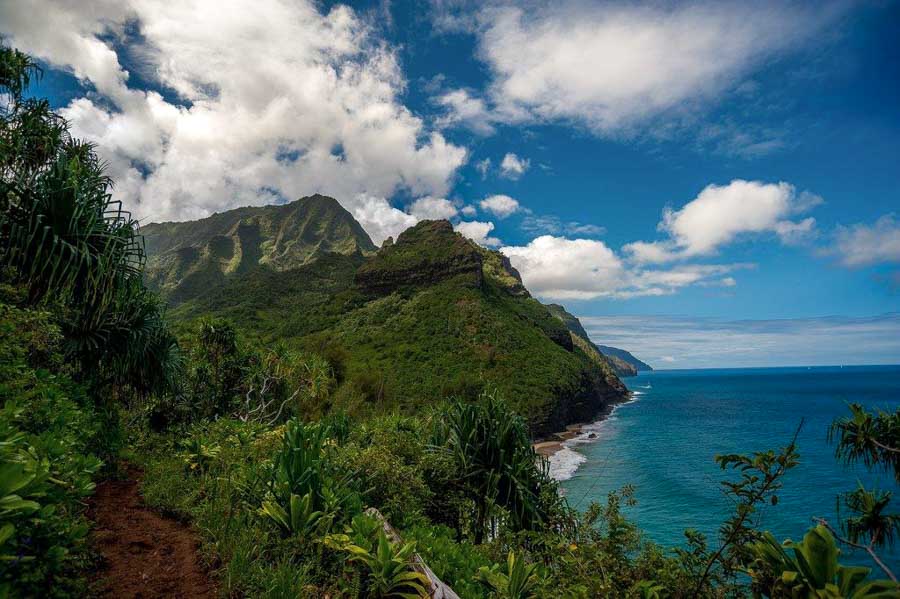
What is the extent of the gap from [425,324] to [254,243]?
408ft

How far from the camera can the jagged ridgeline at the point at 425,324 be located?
48.2 meters

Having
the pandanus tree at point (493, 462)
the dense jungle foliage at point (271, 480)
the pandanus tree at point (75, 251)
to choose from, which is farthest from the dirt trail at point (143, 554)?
the pandanus tree at point (493, 462)

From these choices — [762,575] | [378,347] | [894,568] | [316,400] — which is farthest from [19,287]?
[378,347]

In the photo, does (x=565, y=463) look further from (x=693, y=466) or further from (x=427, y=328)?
(x=427, y=328)

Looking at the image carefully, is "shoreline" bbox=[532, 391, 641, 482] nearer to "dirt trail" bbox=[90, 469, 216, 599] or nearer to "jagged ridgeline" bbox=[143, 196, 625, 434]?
"jagged ridgeline" bbox=[143, 196, 625, 434]

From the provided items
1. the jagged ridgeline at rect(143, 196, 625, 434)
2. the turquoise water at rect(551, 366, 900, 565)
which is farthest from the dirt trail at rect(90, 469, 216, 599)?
the jagged ridgeline at rect(143, 196, 625, 434)

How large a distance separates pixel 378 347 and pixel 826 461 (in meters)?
47.0

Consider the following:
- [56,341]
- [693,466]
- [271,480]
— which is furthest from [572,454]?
[56,341]

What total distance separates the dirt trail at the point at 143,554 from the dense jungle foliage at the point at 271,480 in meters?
0.20

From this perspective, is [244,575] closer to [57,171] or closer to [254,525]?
[254,525]

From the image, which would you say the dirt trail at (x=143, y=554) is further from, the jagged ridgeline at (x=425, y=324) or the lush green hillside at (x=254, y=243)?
the lush green hillside at (x=254, y=243)

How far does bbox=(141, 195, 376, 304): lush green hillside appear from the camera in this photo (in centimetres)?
13038

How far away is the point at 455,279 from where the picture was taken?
7081 centimetres

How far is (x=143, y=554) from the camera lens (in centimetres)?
460
